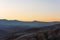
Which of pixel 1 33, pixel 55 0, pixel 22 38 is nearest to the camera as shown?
pixel 22 38

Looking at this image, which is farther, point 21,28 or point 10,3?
point 10,3

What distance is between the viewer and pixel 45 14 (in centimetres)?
148

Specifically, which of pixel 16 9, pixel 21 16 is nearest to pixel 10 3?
pixel 16 9

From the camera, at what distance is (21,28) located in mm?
1174

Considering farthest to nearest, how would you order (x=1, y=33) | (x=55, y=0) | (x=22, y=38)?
1. (x=55, y=0)
2. (x=1, y=33)
3. (x=22, y=38)

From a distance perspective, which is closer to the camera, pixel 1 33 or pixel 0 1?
pixel 1 33

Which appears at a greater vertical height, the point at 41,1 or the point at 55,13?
the point at 41,1

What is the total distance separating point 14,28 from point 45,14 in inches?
19.9

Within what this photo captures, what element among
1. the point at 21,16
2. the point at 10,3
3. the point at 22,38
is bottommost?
the point at 22,38

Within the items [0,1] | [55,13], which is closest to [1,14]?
[0,1]

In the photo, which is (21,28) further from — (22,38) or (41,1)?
(41,1)

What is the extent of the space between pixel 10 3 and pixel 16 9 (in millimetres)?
114

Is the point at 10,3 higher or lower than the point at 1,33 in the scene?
higher

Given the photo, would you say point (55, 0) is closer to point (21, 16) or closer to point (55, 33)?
point (21, 16)
